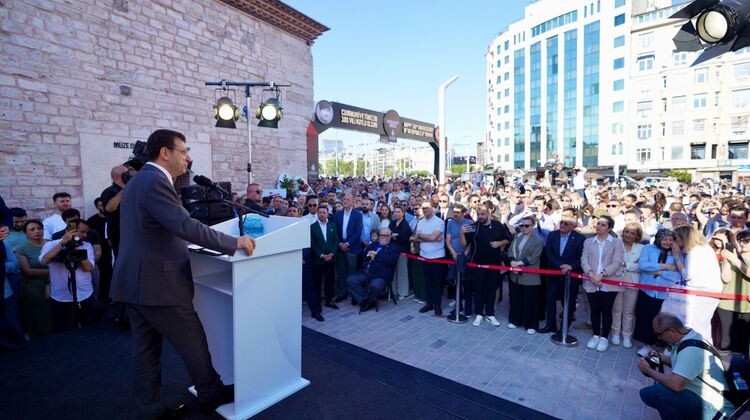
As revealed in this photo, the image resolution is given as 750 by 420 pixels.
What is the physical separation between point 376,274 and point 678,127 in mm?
45782

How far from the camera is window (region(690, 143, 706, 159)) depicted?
36894 millimetres

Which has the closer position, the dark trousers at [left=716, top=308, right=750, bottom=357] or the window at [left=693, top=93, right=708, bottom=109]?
the dark trousers at [left=716, top=308, right=750, bottom=357]

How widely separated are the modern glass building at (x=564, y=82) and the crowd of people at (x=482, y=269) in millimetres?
40419

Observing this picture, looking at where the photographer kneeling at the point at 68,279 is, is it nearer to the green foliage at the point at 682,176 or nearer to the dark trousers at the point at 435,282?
the dark trousers at the point at 435,282

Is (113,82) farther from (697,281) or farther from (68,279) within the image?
(697,281)

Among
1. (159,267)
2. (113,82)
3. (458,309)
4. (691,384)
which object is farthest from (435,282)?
(113,82)

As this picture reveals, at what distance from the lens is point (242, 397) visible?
272cm

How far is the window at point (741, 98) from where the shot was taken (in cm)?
3397

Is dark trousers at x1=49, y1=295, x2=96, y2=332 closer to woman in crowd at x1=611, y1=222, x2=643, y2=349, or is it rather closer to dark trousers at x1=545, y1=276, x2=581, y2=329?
dark trousers at x1=545, y1=276, x2=581, y2=329

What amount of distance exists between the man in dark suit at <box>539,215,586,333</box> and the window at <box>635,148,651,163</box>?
4555 cm

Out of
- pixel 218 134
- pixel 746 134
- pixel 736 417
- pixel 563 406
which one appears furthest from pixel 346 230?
pixel 746 134

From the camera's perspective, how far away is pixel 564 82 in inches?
1912

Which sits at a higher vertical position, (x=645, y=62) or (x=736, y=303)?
(x=645, y=62)

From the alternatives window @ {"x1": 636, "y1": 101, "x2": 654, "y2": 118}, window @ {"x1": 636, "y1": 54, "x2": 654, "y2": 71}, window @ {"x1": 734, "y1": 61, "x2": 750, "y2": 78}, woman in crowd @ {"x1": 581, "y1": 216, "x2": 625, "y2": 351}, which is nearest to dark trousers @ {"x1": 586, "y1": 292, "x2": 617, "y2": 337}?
woman in crowd @ {"x1": 581, "y1": 216, "x2": 625, "y2": 351}
